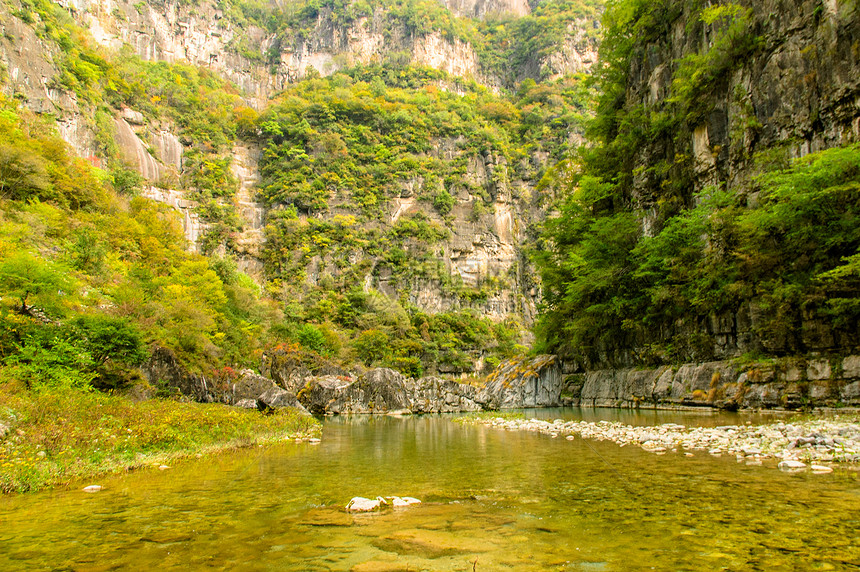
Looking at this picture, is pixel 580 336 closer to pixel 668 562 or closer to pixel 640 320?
pixel 640 320

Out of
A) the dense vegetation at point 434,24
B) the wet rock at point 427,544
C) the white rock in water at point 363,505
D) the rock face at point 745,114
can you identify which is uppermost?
the dense vegetation at point 434,24

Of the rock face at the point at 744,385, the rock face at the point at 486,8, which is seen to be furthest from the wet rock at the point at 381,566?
the rock face at the point at 486,8

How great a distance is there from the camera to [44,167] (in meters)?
27.8

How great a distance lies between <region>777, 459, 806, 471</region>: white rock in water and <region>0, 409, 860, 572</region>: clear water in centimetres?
18

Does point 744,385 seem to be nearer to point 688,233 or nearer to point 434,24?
point 688,233

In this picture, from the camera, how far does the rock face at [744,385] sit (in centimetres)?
1181

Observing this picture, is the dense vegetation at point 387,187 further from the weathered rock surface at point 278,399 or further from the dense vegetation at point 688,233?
the dense vegetation at point 688,233

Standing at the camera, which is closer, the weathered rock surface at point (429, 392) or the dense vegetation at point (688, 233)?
the dense vegetation at point (688, 233)

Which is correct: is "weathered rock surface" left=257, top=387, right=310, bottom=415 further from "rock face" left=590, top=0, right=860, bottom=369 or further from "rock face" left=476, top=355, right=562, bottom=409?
"rock face" left=590, top=0, right=860, bottom=369

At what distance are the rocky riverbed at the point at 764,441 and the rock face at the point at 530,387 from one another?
18.1 metres

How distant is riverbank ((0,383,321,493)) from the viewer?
560 centimetres

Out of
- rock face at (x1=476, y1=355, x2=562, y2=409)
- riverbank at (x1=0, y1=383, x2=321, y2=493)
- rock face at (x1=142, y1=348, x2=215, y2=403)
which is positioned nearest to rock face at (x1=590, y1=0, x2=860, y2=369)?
rock face at (x1=476, y1=355, x2=562, y2=409)

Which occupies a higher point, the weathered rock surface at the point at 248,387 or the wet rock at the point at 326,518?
the wet rock at the point at 326,518

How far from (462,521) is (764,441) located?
6.29 m
